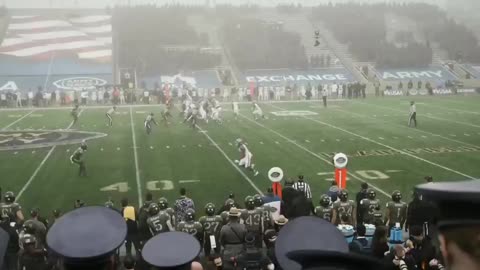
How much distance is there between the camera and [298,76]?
48000 mm

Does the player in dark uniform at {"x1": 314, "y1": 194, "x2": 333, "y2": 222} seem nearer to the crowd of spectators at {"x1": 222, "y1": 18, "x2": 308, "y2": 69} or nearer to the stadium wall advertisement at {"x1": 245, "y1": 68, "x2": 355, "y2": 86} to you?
the stadium wall advertisement at {"x1": 245, "y1": 68, "x2": 355, "y2": 86}

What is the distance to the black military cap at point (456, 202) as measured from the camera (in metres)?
1.82

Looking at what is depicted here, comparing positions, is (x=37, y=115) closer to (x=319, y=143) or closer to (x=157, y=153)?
(x=157, y=153)

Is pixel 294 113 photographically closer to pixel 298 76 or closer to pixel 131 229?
pixel 298 76

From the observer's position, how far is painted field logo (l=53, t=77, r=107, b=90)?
42.7 meters

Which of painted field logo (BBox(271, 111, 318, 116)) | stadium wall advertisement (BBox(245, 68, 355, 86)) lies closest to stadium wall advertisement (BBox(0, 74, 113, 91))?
stadium wall advertisement (BBox(245, 68, 355, 86))

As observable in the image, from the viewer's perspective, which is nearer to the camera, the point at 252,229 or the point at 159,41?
the point at 252,229

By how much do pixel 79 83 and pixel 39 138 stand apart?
21200 mm

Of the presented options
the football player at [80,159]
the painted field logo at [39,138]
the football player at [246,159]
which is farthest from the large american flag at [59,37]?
the football player at [246,159]

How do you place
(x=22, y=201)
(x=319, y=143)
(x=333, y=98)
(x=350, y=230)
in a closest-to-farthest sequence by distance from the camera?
1. (x=350, y=230)
2. (x=22, y=201)
3. (x=319, y=143)
4. (x=333, y=98)

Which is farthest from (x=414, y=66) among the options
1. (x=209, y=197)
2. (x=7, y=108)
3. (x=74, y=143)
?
(x=209, y=197)

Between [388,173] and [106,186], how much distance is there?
7664 millimetres

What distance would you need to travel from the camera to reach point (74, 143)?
22.2 metres

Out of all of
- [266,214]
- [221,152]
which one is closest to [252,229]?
[266,214]
